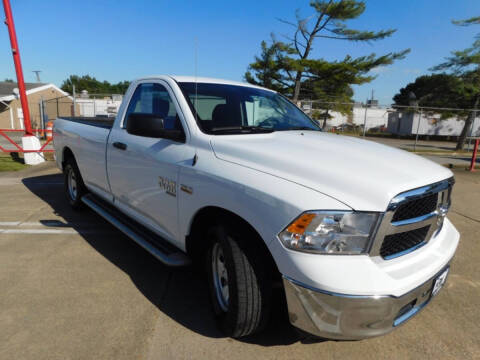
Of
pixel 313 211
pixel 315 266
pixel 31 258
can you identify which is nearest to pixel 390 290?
pixel 315 266

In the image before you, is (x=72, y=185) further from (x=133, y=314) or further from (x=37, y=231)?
(x=133, y=314)

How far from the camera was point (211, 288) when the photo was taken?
2.51 meters

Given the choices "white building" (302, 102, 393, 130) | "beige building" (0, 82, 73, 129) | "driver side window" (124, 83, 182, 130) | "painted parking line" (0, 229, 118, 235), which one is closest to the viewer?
"driver side window" (124, 83, 182, 130)

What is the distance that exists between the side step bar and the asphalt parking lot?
1.32 ft

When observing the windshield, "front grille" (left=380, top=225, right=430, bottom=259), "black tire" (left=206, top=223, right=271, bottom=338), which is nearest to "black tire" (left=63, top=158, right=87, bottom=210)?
the windshield

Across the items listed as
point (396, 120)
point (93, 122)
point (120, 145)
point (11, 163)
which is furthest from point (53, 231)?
point (396, 120)

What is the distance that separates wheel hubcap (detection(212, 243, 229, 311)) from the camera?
2.41 m

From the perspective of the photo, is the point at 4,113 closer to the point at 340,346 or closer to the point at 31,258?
the point at 31,258

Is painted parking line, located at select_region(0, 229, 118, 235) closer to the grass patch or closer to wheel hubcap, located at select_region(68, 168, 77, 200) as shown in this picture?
wheel hubcap, located at select_region(68, 168, 77, 200)

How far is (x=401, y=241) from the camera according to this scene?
1911 millimetres

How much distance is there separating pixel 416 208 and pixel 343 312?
30.0 inches

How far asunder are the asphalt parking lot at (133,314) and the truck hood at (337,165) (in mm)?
954

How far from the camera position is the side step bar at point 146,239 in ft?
8.67

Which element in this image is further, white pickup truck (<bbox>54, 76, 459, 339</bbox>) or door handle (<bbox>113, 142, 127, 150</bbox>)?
door handle (<bbox>113, 142, 127, 150</bbox>)
